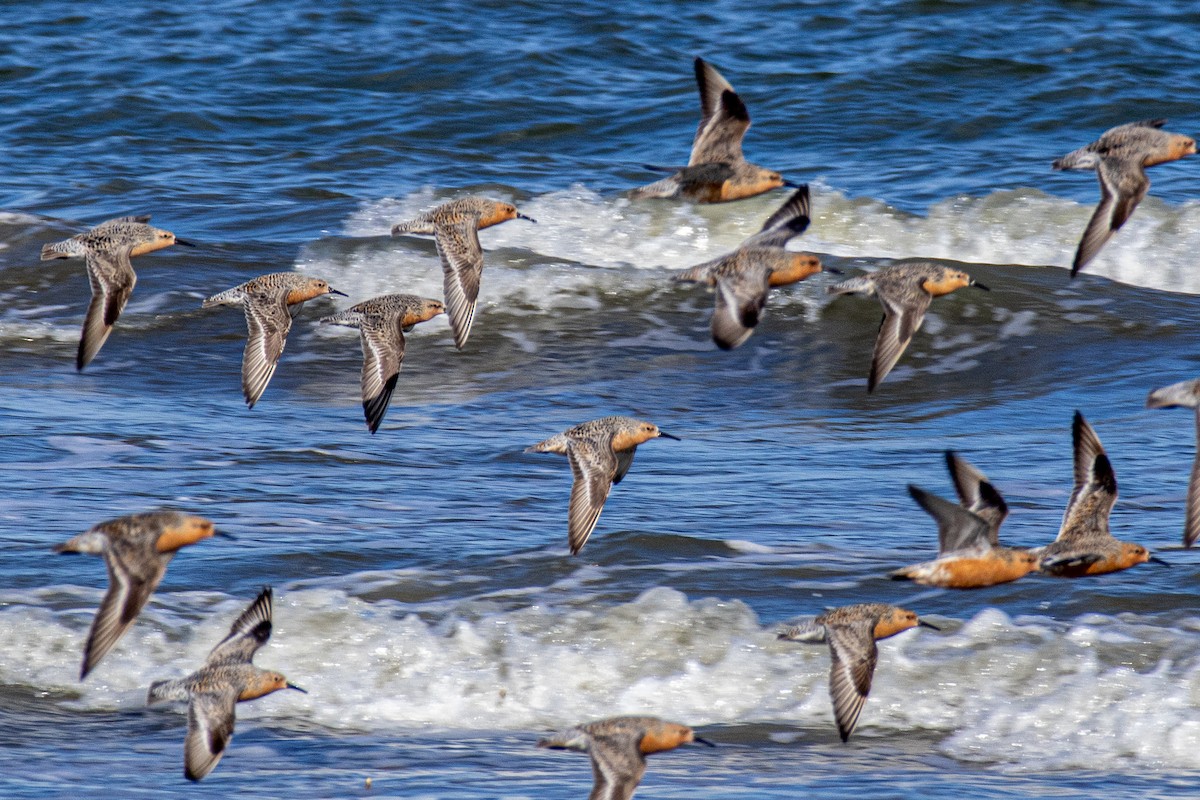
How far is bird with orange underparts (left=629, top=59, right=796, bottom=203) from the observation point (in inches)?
317

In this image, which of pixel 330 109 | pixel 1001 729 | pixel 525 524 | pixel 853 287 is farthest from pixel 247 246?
pixel 1001 729

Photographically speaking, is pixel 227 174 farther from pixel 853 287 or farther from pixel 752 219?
pixel 853 287

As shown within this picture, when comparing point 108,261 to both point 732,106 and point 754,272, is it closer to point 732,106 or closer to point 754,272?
point 754,272

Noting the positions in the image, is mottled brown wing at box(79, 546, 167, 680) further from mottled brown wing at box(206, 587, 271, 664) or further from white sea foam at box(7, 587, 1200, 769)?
white sea foam at box(7, 587, 1200, 769)

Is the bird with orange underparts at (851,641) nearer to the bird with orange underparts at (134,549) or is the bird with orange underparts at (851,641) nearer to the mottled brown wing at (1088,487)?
the mottled brown wing at (1088,487)

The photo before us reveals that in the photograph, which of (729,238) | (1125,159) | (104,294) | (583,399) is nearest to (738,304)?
(1125,159)

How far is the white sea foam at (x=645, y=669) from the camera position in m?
6.45

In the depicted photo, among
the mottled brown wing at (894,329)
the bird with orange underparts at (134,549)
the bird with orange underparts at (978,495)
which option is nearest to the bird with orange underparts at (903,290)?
the mottled brown wing at (894,329)

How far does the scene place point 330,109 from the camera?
16.6m

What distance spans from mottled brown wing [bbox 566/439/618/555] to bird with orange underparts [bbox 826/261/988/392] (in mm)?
1149

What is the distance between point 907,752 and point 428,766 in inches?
70.3

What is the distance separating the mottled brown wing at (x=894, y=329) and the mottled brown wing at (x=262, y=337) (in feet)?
8.43

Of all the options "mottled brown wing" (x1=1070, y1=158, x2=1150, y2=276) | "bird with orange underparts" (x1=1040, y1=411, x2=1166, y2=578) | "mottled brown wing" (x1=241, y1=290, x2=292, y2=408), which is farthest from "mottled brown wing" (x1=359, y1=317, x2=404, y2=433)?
"mottled brown wing" (x1=1070, y1=158, x2=1150, y2=276)

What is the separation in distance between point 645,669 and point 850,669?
1.57 meters
